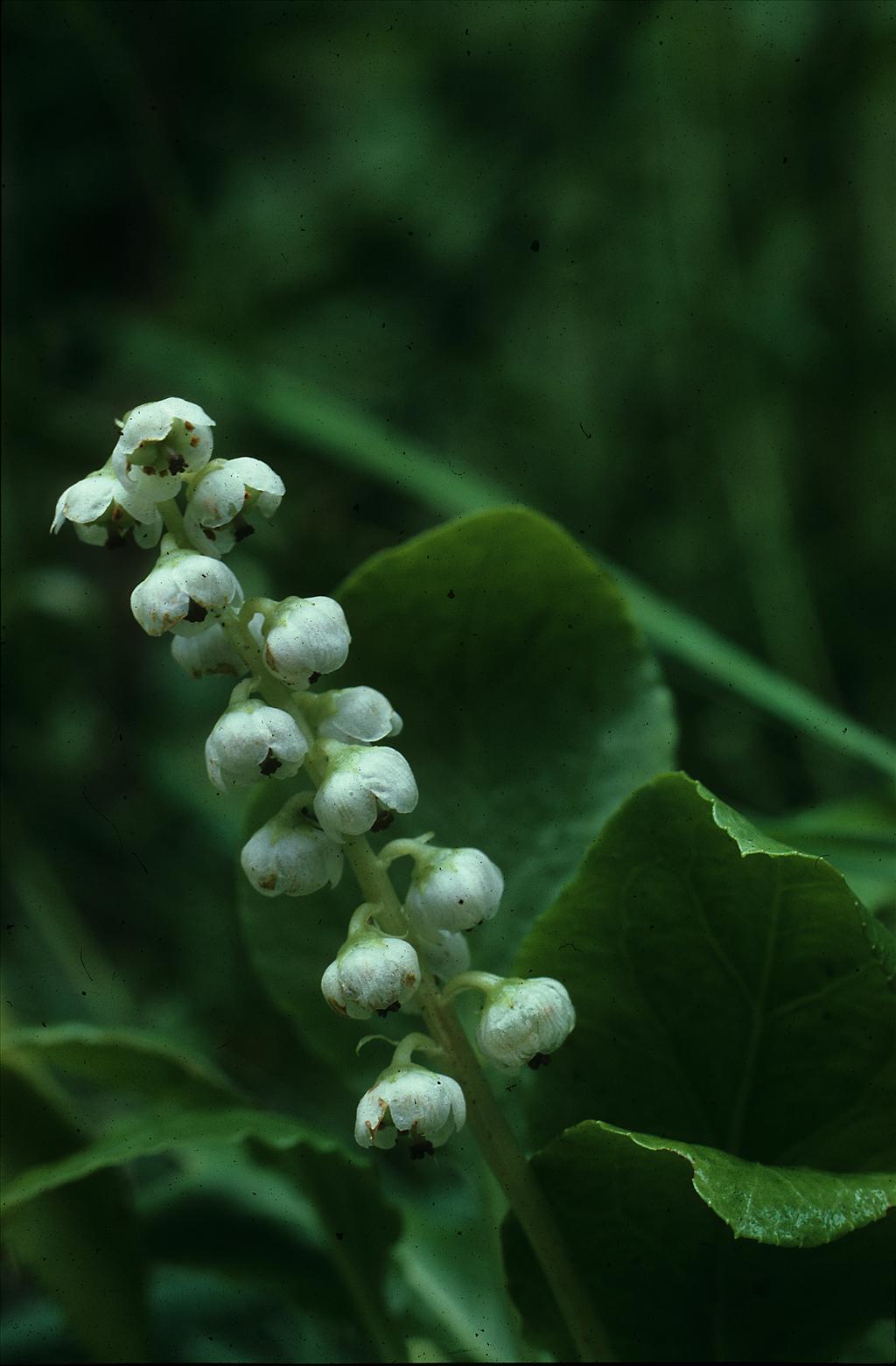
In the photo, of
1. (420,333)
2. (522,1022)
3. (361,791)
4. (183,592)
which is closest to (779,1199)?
(522,1022)

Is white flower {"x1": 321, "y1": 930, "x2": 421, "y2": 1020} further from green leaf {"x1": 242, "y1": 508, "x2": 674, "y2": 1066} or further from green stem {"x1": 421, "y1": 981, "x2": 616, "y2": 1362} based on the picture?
green leaf {"x1": 242, "y1": 508, "x2": 674, "y2": 1066}

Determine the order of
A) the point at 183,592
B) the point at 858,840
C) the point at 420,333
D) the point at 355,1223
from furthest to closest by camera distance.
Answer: the point at 420,333 < the point at 858,840 < the point at 355,1223 < the point at 183,592

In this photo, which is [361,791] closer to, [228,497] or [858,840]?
[228,497]

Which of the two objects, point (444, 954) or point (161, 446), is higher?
point (161, 446)

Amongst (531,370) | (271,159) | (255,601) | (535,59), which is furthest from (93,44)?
(255,601)

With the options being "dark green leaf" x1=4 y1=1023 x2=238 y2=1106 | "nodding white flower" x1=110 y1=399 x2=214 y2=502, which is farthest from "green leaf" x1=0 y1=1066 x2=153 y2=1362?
"nodding white flower" x1=110 y1=399 x2=214 y2=502
